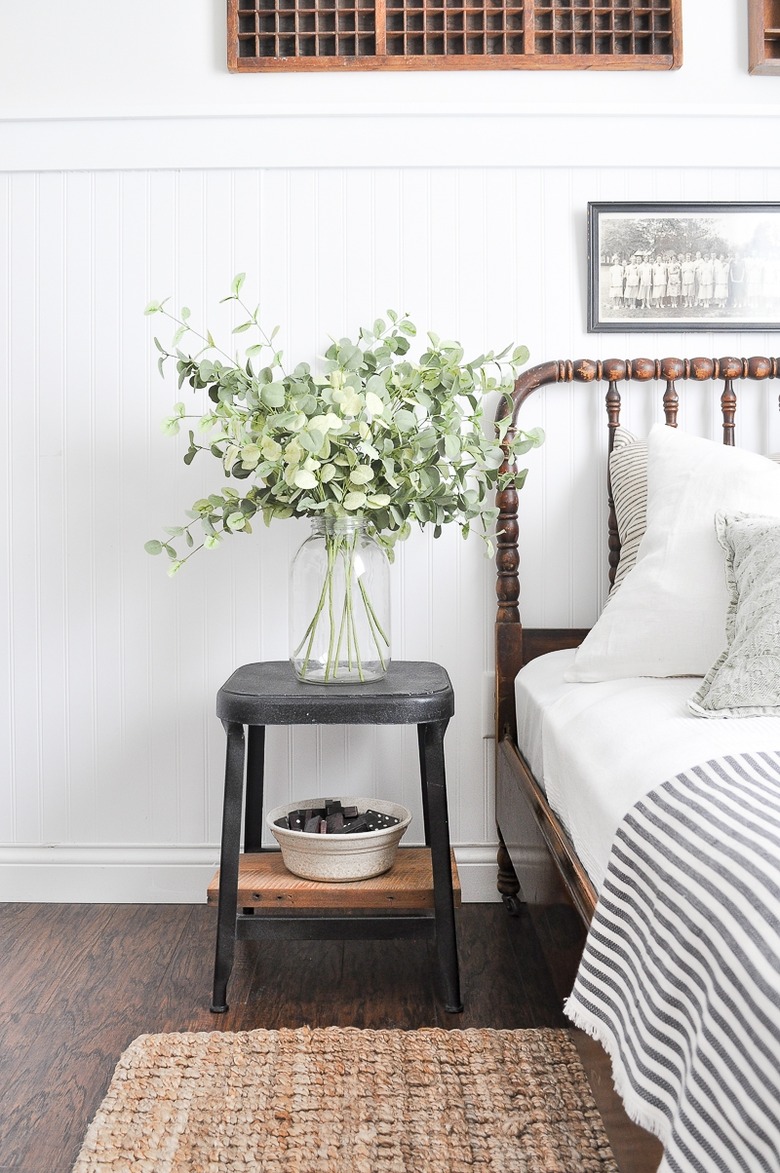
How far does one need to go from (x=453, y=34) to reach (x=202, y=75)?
550mm

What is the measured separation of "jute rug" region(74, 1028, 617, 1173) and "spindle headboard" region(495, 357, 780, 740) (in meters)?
0.71

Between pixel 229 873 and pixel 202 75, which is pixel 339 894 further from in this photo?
pixel 202 75

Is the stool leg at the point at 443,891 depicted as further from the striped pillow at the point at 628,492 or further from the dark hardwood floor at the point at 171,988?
the striped pillow at the point at 628,492

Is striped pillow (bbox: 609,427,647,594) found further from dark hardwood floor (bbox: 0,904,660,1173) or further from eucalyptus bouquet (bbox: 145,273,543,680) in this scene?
dark hardwood floor (bbox: 0,904,660,1173)

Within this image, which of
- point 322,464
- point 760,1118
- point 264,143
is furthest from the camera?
point 264,143

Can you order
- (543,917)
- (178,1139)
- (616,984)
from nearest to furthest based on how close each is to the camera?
(616,984) < (178,1139) < (543,917)

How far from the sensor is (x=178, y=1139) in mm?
1191

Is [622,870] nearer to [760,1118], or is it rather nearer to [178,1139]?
[760,1118]

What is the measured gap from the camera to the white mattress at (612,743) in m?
1.04

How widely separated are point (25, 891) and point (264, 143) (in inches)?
67.9

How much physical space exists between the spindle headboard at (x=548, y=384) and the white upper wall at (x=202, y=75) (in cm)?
49

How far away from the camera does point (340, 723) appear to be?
1.53 m

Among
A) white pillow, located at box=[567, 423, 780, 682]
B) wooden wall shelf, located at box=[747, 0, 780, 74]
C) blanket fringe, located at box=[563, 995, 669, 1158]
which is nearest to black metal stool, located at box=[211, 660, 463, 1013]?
white pillow, located at box=[567, 423, 780, 682]

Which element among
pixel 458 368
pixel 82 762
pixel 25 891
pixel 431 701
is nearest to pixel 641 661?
pixel 431 701
